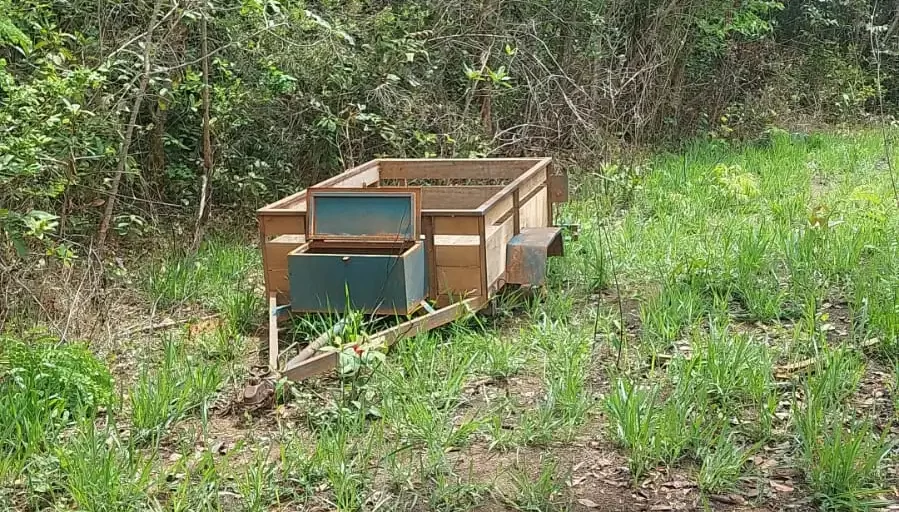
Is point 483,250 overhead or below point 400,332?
overhead

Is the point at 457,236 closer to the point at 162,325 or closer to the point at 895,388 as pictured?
the point at 162,325

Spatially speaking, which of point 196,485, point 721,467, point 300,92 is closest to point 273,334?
point 196,485

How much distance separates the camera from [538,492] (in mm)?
2994

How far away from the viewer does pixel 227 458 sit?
3201mm

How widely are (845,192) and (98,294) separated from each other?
5754 millimetres

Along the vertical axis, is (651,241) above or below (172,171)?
below

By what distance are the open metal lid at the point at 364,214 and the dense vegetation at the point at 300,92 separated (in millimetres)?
1256

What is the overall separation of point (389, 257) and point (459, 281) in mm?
471

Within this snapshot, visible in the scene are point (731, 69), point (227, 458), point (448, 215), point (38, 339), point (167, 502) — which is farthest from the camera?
point (731, 69)

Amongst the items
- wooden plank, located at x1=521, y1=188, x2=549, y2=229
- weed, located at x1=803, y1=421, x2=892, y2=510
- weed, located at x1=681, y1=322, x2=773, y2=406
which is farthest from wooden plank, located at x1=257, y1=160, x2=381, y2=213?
weed, located at x1=803, y1=421, x2=892, y2=510

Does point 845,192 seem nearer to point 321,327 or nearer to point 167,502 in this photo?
point 321,327

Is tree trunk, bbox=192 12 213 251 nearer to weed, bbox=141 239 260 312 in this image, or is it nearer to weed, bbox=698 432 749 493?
weed, bbox=141 239 260 312

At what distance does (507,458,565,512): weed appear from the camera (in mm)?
2969

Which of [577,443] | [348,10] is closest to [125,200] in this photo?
[348,10]
